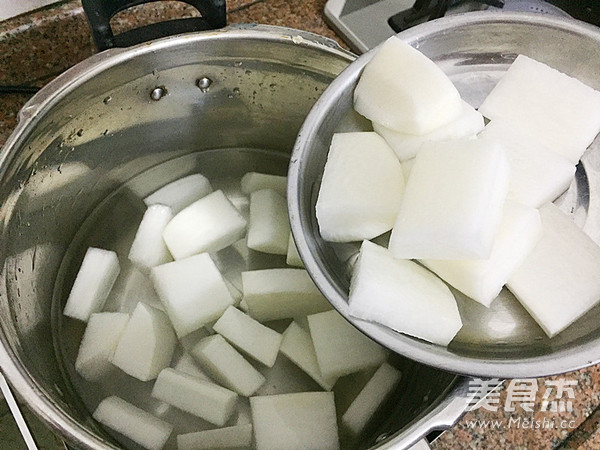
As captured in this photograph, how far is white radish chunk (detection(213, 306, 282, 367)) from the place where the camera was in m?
0.99

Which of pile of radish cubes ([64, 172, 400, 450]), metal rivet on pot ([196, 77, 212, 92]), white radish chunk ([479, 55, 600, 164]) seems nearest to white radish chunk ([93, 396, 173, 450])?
pile of radish cubes ([64, 172, 400, 450])

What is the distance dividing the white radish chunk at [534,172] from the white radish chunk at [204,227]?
0.55 meters

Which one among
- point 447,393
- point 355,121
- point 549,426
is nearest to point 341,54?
point 355,121

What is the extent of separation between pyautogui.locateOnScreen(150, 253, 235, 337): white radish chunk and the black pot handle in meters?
0.38

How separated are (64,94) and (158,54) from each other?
151 millimetres

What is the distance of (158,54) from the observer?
2.91 feet

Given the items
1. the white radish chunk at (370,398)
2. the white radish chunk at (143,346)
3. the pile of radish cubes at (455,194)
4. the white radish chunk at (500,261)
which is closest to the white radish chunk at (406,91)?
the pile of radish cubes at (455,194)

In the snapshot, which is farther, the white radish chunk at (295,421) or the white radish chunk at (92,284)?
the white radish chunk at (92,284)

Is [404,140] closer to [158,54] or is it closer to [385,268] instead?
[385,268]

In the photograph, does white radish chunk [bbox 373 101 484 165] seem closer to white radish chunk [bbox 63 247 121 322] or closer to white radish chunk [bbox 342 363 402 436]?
white radish chunk [bbox 342 363 402 436]

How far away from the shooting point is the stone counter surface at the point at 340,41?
0.82 m

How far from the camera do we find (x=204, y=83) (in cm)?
100

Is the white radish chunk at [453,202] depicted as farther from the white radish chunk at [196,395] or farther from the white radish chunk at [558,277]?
the white radish chunk at [196,395]

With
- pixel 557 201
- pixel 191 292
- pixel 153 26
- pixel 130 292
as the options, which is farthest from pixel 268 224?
pixel 557 201
